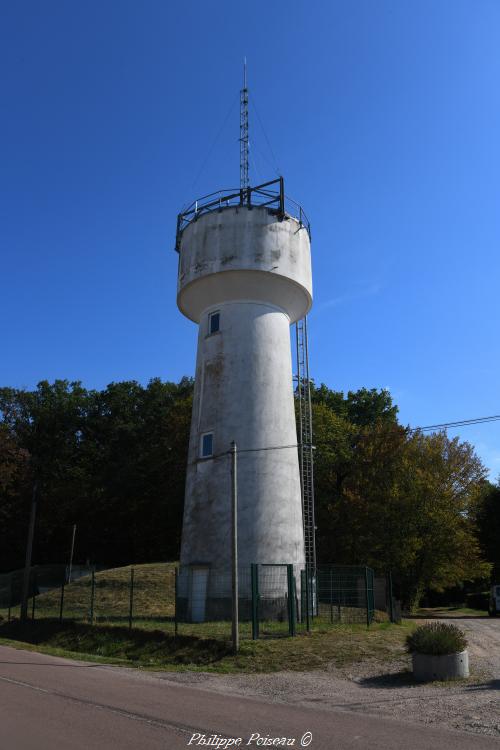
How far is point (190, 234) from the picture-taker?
971 inches

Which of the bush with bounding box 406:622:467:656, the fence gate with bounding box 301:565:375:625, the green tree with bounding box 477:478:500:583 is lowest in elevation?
the bush with bounding box 406:622:467:656

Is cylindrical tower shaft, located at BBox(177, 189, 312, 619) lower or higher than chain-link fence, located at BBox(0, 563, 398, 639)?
higher

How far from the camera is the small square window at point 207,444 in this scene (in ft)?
74.6

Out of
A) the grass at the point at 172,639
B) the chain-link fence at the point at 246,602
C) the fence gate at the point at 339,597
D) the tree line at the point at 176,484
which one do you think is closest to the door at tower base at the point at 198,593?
the chain-link fence at the point at 246,602

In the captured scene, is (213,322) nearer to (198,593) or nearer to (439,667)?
(198,593)

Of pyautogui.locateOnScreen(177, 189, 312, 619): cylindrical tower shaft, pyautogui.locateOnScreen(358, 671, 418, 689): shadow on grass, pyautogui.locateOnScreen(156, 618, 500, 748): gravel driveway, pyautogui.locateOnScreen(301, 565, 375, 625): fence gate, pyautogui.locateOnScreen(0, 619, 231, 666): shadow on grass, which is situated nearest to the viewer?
pyautogui.locateOnScreen(156, 618, 500, 748): gravel driveway

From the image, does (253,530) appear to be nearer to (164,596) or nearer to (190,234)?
(164,596)

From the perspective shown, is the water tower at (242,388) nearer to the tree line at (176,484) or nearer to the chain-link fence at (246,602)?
the chain-link fence at (246,602)

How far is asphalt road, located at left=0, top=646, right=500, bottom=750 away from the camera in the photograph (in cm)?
798

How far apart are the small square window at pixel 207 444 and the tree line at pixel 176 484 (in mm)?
17968

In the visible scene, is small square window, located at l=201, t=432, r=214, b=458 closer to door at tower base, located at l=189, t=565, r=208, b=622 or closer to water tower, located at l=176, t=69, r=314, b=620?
water tower, located at l=176, t=69, r=314, b=620

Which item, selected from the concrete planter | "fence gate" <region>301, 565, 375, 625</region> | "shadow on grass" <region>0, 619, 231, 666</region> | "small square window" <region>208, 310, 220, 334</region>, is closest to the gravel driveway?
the concrete planter

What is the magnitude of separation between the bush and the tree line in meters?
24.8

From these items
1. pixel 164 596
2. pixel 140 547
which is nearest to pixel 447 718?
pixel 164 596
